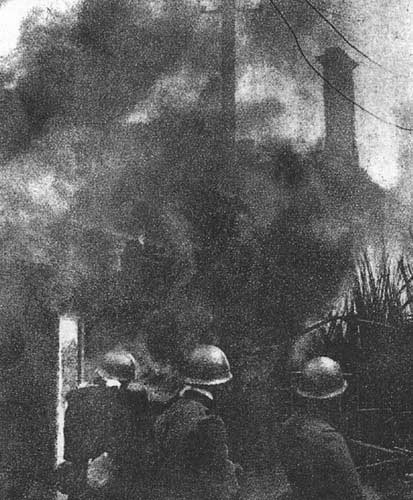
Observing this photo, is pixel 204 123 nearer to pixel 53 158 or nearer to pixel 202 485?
pixel 53 158

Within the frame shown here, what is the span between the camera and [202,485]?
194 inches

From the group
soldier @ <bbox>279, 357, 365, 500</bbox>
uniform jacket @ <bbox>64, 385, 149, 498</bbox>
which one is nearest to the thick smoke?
uniform jacket @ <bbox>64, 385, 149, 498</bbox>

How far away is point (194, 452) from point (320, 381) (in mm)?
1305

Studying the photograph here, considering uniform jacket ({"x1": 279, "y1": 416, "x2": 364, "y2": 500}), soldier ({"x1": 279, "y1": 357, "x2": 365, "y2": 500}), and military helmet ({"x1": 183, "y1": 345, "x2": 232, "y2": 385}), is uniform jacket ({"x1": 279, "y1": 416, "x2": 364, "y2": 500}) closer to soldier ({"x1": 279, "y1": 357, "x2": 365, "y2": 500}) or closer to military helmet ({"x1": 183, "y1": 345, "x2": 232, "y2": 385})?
soldier ({"x1": 279, "y1": 357, "x2": 365, "y2": 500})

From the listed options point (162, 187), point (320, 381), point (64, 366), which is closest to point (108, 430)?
point (320, 381)

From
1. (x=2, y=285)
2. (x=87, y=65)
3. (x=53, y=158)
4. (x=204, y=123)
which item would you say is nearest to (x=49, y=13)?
(x=87, y=65)

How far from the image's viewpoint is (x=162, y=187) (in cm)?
1152

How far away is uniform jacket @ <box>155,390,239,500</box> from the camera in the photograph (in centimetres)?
480

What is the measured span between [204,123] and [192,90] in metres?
0.76

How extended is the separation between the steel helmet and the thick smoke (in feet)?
14.0

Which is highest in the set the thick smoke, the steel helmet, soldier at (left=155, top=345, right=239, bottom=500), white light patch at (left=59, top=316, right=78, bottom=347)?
the thick smoke

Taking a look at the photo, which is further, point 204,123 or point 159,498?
point 204,123

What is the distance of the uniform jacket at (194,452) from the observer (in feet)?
15.8

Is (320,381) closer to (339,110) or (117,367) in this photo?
(117,367)
